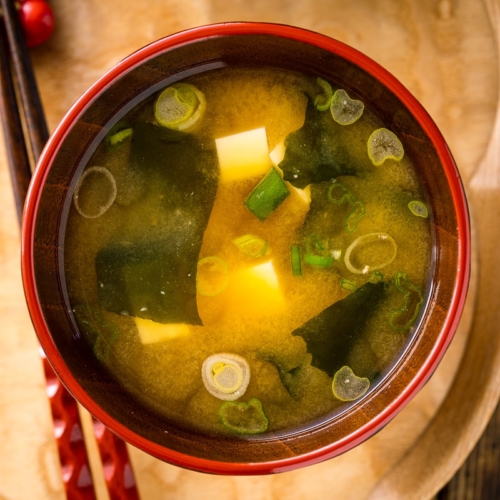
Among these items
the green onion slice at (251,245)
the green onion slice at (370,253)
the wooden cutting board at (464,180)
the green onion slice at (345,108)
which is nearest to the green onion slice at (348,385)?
the wooden cutting board at (464,180)

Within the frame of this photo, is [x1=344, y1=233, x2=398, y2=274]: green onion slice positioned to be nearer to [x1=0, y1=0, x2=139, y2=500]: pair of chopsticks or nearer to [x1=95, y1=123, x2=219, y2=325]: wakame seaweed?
[x1=95, y1=123, x2=219, y2=325]: wakame seaweed

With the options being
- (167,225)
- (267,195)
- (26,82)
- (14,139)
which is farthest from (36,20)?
(267,195)

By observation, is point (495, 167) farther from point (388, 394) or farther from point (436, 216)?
point (388, 394)

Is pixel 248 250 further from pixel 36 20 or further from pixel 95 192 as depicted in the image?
pixel 36 20

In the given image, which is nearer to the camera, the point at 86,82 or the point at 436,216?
the point at 436,216

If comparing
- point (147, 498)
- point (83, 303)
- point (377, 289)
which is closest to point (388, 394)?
point (377, 289)

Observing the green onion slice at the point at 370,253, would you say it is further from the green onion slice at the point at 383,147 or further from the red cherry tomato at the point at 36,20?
the red cherry tomato at the point at 36,20
